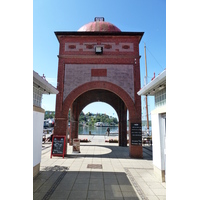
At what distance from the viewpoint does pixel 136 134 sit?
11094 mm

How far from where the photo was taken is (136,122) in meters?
11.3

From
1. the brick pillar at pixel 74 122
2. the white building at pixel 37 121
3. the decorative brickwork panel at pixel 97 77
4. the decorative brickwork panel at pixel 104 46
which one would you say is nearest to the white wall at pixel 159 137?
the decorative brickwork panel at pixel 97 77

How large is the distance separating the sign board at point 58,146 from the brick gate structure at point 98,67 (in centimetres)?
72

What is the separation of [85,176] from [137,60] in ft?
30.8

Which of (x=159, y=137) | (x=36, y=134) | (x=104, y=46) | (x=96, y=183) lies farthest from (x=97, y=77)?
→ (x=96, y=183)

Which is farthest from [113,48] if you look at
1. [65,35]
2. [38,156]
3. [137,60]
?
[38,156]

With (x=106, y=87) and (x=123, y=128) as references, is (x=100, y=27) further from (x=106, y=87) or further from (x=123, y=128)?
(x=123, y=128)

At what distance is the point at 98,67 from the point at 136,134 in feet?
20.1

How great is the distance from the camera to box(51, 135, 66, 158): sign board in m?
10.5

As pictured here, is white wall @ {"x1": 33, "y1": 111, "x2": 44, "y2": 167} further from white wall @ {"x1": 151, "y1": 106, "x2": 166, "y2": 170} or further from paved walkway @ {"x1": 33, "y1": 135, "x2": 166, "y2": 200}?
white wall @ {"x1": 151, "y1": 106, "x2": 166, "y2": 170}

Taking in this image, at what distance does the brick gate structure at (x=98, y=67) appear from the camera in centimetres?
1154

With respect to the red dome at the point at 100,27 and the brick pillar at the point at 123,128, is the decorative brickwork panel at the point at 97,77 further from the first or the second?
the brick pillar at the point at 123,128

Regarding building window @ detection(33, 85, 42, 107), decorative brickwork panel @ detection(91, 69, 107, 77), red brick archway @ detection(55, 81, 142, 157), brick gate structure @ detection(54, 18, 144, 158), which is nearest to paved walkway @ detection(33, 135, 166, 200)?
red brick archway @ detection(55, 81, 142, 157)
